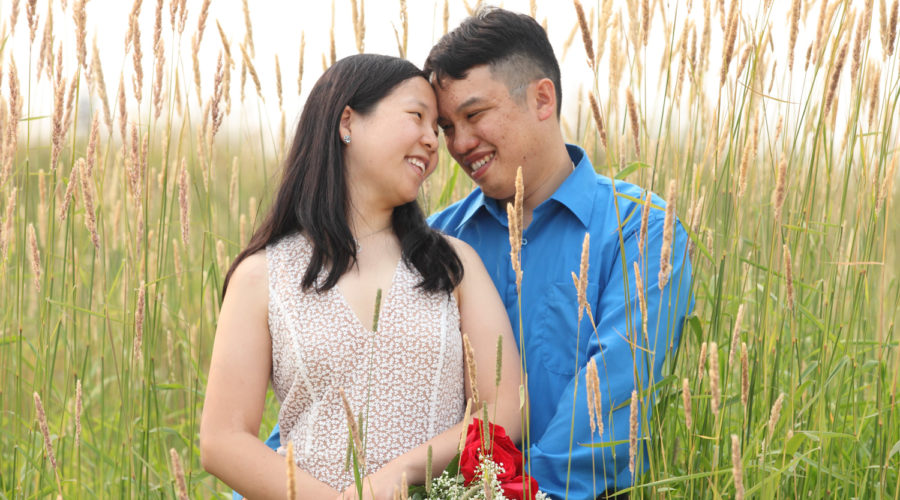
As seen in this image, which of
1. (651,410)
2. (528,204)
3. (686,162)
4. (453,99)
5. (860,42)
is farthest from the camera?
(528,204)

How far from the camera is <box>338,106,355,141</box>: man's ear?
1773 mm

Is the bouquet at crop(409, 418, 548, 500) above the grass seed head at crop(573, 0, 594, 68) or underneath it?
underneath

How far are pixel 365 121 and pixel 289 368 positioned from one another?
20.1 inches

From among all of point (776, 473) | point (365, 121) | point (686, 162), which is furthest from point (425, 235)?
point (776, 473)

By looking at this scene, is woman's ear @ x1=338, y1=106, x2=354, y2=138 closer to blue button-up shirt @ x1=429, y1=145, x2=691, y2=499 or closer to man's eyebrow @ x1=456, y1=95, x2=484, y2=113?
man's eyebrow @ x1=456, y1=95, x2=484, y2=113

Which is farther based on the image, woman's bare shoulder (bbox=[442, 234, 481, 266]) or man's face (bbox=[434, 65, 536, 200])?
man's face (bbox=[434, 65, 536, 200])

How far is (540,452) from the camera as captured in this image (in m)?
1.62

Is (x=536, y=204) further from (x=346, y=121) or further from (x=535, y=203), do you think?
(x=346, y=121)

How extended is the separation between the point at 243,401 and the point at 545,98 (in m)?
1.01

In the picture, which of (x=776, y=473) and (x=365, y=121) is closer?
(x=776, y=473)

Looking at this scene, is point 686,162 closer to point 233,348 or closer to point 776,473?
point 776,473

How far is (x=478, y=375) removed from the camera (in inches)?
65.1

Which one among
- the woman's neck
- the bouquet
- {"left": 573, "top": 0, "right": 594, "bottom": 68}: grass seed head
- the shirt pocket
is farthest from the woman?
{"left": 573, "top": 0, "right": 594, "bottom": 68}: grass seed head

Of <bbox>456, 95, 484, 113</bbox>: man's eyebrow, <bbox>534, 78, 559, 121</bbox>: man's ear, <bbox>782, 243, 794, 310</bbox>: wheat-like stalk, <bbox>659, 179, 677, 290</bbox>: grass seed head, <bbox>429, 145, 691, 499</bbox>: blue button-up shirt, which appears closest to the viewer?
<bbox>659, 179, 677, 290</bbox>: grass seed head
